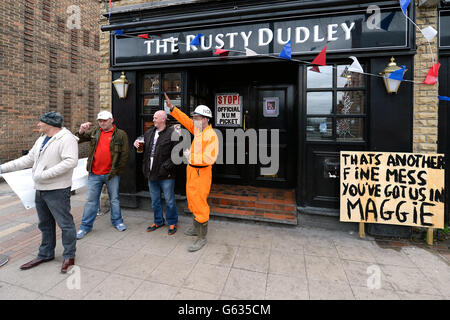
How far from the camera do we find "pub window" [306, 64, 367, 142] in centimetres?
384

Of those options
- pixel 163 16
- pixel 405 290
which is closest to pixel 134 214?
pixel 163 16

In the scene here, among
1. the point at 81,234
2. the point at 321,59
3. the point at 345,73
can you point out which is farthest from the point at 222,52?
the point at 81,234

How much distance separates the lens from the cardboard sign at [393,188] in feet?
11.1

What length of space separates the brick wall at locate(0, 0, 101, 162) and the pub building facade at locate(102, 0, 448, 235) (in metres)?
4.52

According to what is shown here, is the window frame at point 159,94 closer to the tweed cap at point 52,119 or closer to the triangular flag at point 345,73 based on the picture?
the tweed cap at point 52,119

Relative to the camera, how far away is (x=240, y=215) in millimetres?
4172

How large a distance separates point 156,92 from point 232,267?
11.8 feet

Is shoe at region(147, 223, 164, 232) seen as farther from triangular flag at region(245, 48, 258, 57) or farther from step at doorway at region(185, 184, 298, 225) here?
triangular flag at region(245, 48, 258, 57)

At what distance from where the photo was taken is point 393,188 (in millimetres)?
3518

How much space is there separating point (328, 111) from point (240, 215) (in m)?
2.39

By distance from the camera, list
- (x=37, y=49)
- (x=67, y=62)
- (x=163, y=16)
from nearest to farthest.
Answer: (x=163, y=16) < (x=37, y=49) < (x=67, y=62)

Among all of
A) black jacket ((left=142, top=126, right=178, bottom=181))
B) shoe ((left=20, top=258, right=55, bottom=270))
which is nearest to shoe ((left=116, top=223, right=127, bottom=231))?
black jacket ((left=142, top=126, right=178, bottom=181))

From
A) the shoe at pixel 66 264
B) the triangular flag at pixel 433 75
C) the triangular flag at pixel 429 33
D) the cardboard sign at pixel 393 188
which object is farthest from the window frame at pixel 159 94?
the triangular flag at pixel 433 75

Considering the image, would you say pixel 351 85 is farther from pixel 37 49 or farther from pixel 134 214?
pixel 37 49
